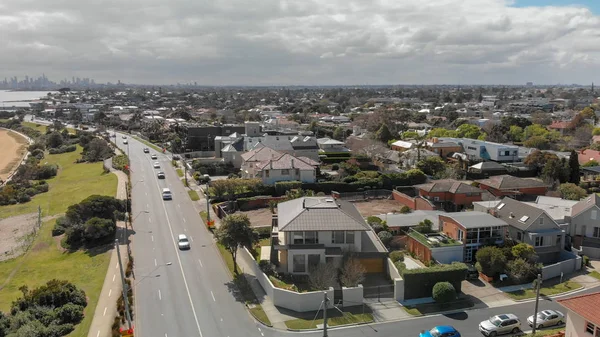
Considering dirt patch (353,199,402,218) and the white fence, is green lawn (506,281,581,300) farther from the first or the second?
dirt patch (353,199,402,218)

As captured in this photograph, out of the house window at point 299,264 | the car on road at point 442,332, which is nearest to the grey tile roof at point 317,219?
the house window at point 299,264

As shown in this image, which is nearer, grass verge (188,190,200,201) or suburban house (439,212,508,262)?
suburban house (439,212,508,262)

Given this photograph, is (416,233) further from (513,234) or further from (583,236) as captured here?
(583,236)

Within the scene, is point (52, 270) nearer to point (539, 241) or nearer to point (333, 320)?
point (333, 320)

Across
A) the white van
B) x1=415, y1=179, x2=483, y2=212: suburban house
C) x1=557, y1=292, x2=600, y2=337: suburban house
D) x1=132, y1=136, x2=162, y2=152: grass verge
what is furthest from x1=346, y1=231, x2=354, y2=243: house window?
x1=132, y1=136, x2=162, y2=152: grass verge

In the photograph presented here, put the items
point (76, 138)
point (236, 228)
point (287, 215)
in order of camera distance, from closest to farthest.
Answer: point (236, 228) < point (287, 215) < point (76, 138)

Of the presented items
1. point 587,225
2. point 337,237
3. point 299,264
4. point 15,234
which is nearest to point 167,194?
point 15,234

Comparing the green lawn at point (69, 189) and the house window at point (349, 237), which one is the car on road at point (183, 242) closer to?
the house window at point (349, 237)

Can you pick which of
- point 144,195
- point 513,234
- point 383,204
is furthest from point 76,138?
point 513,234
